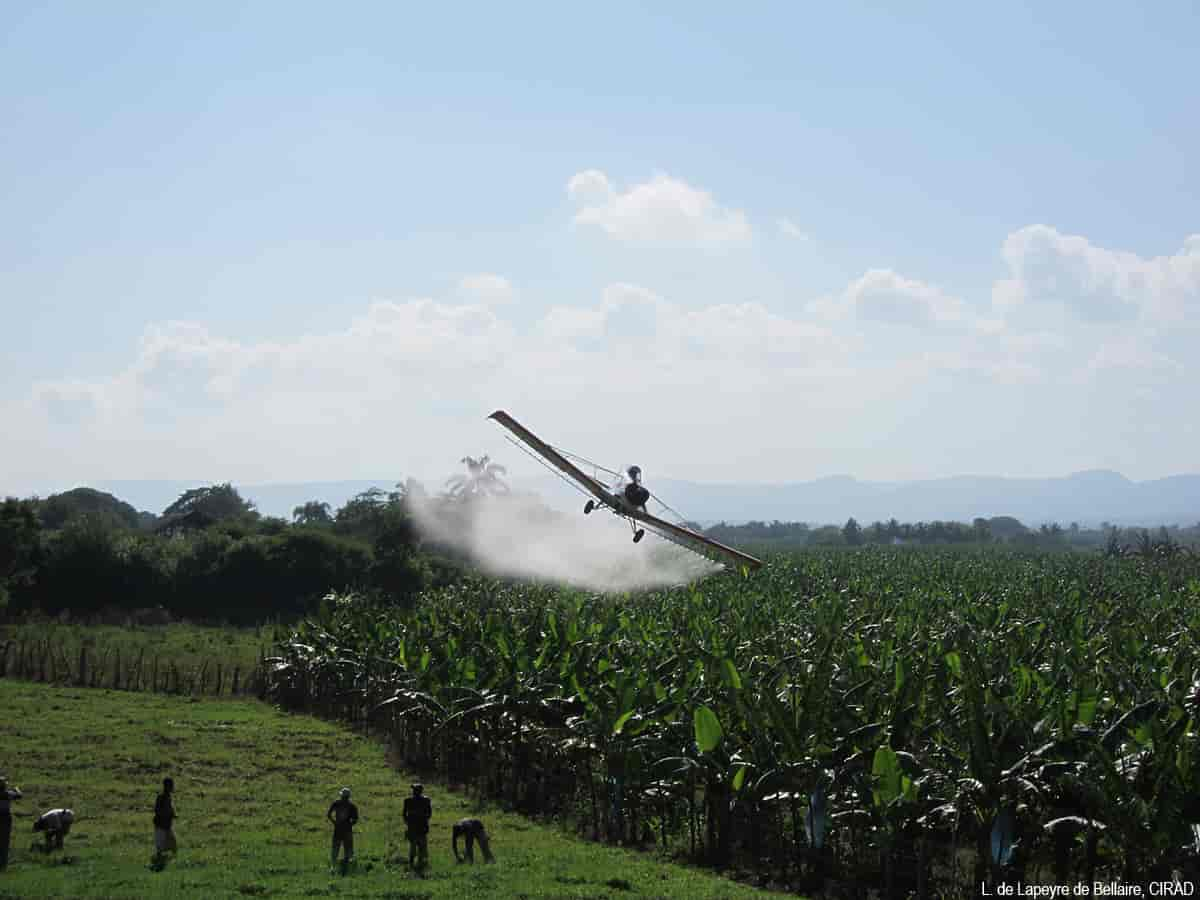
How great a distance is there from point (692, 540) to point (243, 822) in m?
34.5

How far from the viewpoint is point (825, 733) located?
20.1 meters

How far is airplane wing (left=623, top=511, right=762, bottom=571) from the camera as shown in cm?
5359

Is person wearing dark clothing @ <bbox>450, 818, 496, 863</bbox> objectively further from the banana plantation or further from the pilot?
the pilot

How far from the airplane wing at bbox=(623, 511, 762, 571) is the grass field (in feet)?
66.9

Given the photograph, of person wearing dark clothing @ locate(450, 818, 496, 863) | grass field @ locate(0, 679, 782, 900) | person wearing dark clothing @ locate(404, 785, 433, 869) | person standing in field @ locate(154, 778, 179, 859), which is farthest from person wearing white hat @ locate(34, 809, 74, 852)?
person wearing dark clothing @ locate(450, 818, 496, 863)

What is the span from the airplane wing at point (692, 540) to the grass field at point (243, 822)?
20388mm

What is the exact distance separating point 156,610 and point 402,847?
5143cm

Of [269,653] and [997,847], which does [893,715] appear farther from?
[269,653]

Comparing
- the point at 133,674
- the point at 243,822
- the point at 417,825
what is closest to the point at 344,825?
the point at 417,825

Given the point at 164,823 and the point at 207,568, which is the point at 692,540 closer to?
the point at 207,568

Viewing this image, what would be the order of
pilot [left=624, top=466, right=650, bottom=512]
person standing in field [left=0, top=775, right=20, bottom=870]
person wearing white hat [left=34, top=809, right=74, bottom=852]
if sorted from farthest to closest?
pilot [left=624, top=466, right=650, bottom=512]
person wearing white hat [left=34, top=809, right=74, bottom=852]
person standing in field [left=0, top=775, right=20, bottom=870]

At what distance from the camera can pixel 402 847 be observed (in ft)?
70.3

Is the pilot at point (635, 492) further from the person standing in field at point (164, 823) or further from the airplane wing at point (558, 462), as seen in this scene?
the person standing in field at point (164, 823)

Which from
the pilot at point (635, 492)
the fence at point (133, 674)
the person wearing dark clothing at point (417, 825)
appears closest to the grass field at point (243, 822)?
the person wearing dark clothing at point (417, 825)
